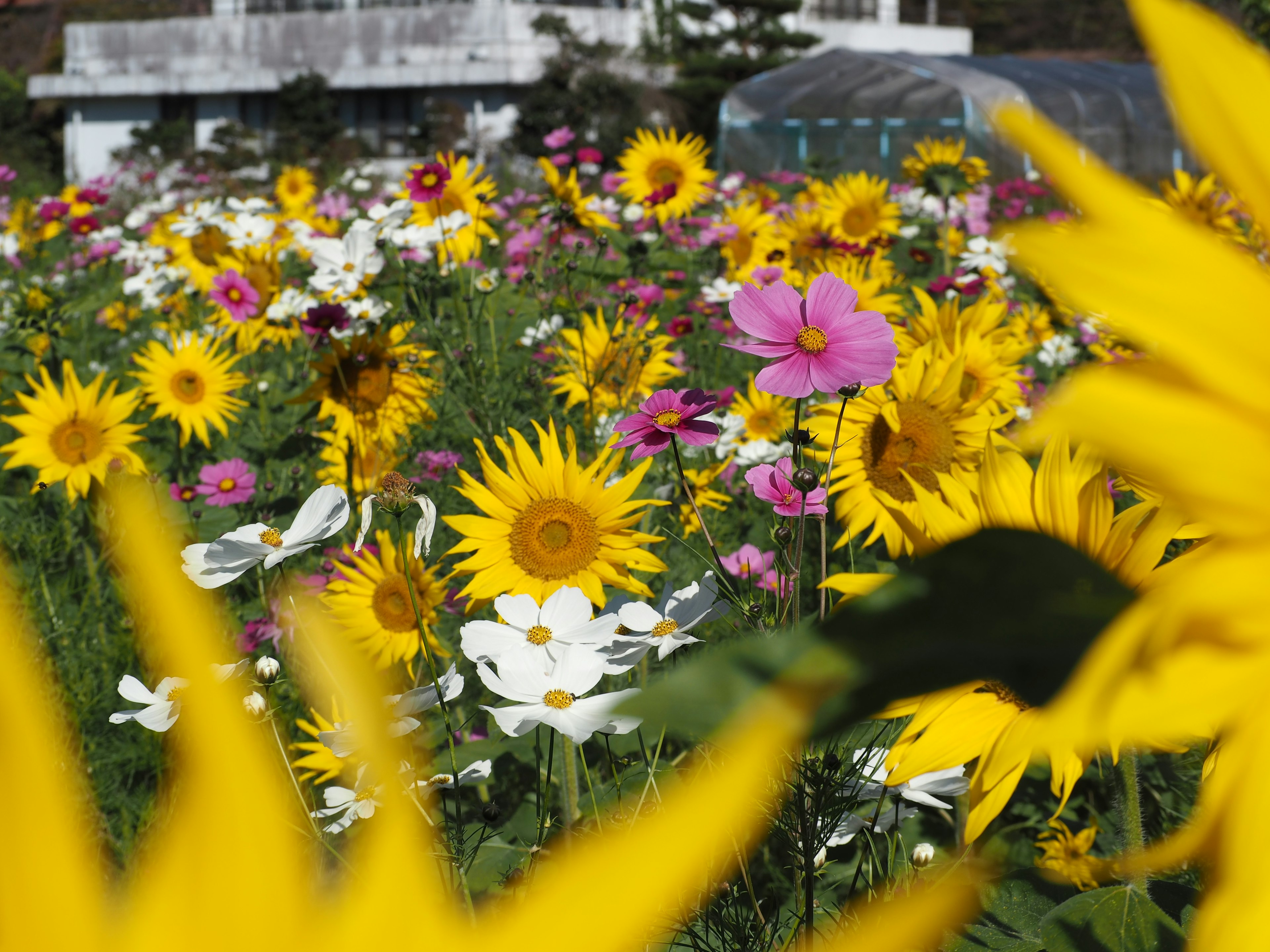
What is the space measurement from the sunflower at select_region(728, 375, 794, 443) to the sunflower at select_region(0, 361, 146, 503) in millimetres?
1464

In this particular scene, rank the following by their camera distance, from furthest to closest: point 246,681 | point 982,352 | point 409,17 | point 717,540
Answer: point 409,17 → point 717,540 → point 982,352 → point 246,681

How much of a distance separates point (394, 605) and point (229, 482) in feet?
3.01

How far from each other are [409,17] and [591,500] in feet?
93.2

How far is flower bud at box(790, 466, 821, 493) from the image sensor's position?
106cm

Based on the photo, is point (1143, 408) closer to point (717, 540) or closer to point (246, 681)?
point (246, 681)

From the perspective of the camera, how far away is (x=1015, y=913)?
3.06 feet

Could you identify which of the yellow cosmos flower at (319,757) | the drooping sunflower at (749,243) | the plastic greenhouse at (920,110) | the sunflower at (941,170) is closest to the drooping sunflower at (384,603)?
the yellow cosmos flower at (319,757)

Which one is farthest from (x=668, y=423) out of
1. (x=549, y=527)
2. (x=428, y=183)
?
(x=428, y=183)

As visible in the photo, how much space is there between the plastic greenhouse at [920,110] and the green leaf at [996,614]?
12.1 m

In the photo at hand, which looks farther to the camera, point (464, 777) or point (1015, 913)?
point (464, 777)

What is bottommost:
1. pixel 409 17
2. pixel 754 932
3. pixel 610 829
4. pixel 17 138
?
pixel 754 932

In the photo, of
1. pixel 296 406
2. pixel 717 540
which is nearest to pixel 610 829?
pixel 717 540

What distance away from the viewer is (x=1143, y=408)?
229 mm

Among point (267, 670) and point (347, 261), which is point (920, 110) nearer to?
point (347, 261)
